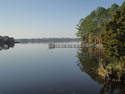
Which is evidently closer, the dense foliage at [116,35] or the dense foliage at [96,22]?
the dense foliage at [116,35]

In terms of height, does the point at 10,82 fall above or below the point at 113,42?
below

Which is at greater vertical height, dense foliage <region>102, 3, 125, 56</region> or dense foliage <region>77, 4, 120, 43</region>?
dense foliage <region>77, 4, 120, 43</region>

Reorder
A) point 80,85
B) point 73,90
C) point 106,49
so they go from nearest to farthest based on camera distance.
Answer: point 73,90 < point 80,85 < point 106,49

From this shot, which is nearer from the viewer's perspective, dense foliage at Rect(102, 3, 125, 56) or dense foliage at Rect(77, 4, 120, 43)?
dense foliage at Rect(102, 3, 125, 56)

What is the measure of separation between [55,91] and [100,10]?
91961 mm

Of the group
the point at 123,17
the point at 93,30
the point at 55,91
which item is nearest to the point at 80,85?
the point at 55,91

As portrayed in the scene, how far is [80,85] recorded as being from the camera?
802 inches

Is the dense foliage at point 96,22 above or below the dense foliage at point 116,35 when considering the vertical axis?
above

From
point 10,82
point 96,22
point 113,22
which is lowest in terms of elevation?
point 10,82

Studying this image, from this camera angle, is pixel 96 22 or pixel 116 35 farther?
pixel 96 22

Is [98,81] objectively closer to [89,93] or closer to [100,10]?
[89,93]

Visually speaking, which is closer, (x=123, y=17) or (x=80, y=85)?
(x=80, y=85)

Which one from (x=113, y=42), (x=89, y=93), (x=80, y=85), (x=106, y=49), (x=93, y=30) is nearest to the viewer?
(x=89, y=93)

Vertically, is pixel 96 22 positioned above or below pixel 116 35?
above
